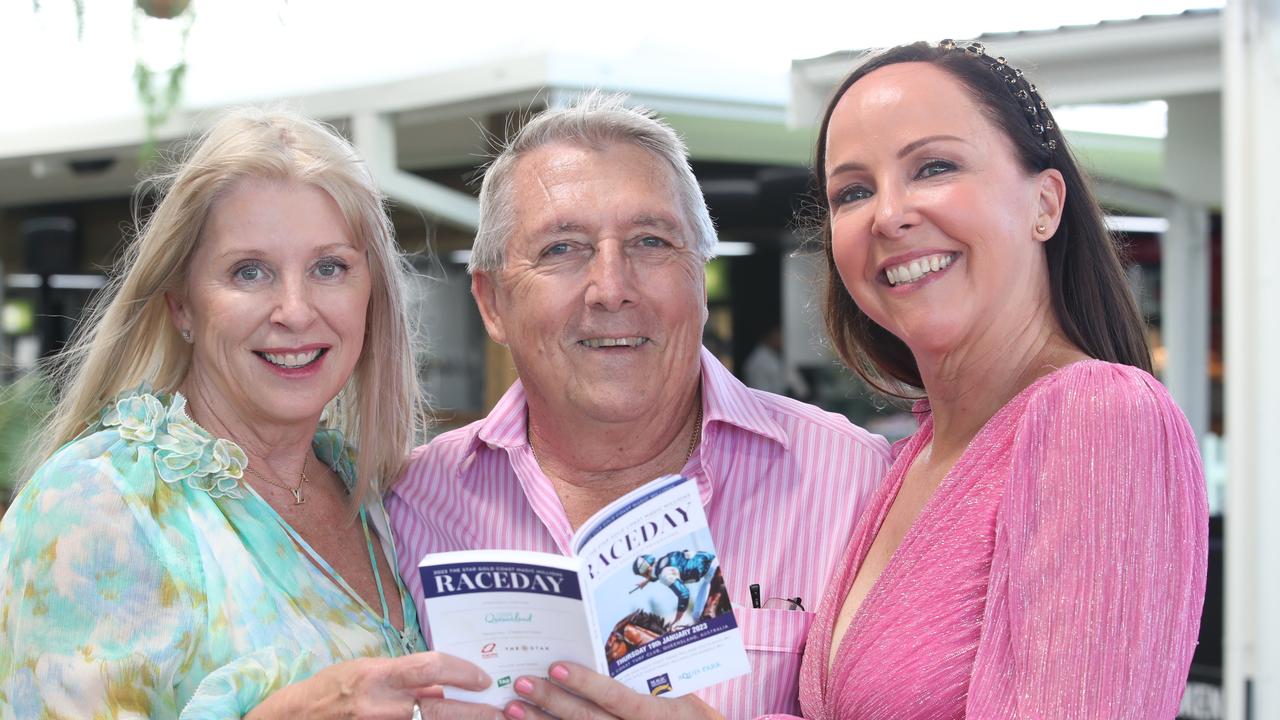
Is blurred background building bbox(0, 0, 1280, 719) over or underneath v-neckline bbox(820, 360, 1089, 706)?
over

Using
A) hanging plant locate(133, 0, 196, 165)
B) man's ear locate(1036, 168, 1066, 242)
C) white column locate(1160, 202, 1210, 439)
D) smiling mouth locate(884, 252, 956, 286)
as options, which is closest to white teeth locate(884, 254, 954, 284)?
smiling mouth locate(884, 252, 956, 286)

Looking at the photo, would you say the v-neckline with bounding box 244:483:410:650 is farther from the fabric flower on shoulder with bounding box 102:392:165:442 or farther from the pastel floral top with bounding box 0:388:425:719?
the fabric flower on shoulder with bounding box 102:392:165:442

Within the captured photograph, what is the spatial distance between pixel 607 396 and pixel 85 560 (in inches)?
42.6

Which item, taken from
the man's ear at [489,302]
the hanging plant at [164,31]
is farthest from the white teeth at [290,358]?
the hanging plant at [164,31]

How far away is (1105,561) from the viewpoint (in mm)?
1622

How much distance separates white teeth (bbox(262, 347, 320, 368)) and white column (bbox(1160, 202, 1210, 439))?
6027 millimetres

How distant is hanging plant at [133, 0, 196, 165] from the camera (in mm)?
2486

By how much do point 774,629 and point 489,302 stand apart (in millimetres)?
1027

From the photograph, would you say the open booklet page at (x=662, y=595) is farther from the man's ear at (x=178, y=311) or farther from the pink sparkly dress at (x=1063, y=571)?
the man's ear at (x=178, y=311)

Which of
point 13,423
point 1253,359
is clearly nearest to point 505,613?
point 1253,359

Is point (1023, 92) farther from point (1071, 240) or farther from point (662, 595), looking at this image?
point (662, 595)

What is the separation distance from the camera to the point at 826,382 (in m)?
13.5

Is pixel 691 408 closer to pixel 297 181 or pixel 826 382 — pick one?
pixel 297 181

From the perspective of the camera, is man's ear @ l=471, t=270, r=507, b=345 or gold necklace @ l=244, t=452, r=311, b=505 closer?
gold necklace @ l=244, t=452, r=311, b=505
